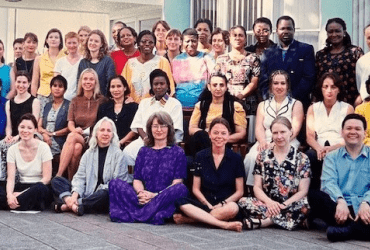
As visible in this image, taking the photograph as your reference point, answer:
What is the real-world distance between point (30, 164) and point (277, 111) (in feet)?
9.55

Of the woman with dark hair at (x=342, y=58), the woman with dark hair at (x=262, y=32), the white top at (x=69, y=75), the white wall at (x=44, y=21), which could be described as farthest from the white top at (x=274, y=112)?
the white wall at (x=44, y=21)

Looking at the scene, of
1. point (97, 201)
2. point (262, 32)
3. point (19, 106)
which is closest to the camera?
point (97, 201)

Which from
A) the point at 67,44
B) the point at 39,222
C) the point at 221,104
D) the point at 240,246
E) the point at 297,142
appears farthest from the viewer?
the point at 67,44

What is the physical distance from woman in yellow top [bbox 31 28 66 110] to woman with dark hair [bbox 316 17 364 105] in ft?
12.6

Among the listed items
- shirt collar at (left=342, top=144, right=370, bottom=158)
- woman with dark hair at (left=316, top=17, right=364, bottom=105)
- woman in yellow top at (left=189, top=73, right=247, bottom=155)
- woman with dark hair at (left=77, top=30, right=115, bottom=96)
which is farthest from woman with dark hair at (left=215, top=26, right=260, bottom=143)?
shirt collar at (left=342, top=144, right=370, bottom=158)

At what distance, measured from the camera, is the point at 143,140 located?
8484 millimetres

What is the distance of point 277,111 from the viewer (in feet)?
26.5

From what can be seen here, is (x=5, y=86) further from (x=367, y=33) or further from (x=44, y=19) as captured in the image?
(x=44, y=19)

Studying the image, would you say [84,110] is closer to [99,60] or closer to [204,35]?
[99,60]

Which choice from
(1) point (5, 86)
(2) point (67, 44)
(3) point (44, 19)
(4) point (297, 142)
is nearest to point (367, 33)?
(4) point (297, 142)

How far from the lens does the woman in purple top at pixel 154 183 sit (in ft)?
24.3

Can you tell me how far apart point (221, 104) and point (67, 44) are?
2.64 m

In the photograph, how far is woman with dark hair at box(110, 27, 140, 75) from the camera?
966 cm

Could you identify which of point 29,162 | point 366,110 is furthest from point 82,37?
point 366,110
